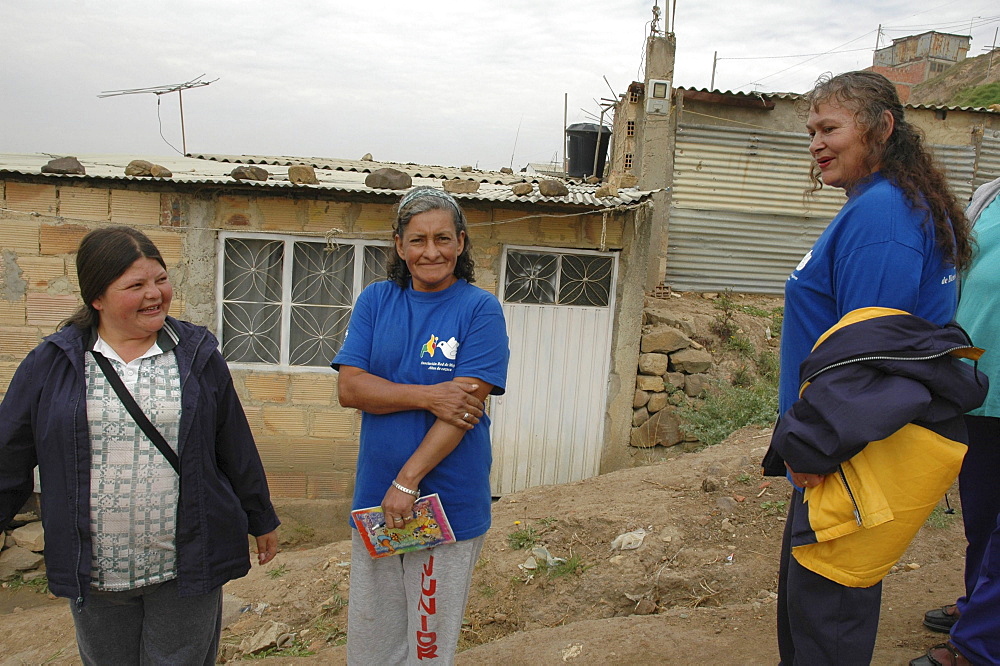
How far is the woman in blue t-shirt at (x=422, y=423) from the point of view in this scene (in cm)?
201

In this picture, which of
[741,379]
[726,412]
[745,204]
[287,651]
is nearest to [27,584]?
[287,651]

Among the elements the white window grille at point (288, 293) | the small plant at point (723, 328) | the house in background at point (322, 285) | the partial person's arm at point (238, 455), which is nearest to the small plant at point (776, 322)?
the small plant at point (723, 328)

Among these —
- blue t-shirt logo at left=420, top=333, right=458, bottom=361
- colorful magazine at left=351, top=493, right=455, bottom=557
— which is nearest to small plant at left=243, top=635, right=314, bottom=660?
colorful magazine at left=351, top=493, right=455, bottom=557

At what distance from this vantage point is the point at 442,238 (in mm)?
2139

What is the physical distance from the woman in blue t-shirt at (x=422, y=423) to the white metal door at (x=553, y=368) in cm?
432

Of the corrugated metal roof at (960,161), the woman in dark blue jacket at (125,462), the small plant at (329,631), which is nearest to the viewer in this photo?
the woman in dark blue jacket at (125,462)

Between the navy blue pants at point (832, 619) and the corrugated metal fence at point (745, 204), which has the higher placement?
the corrugated metal fence at point (745, 204)

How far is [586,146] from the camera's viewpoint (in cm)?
1087

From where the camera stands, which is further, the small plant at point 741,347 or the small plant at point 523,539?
the small plant at point 741,347

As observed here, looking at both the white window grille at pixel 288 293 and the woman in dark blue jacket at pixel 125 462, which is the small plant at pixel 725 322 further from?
the woman in dark blue jacket at pixel 125 462

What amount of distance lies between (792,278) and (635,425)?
522 cm

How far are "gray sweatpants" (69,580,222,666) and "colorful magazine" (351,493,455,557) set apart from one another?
1.86ft

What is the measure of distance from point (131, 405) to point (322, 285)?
4.38 m

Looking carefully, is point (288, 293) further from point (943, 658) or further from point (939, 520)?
point (943, 658)
